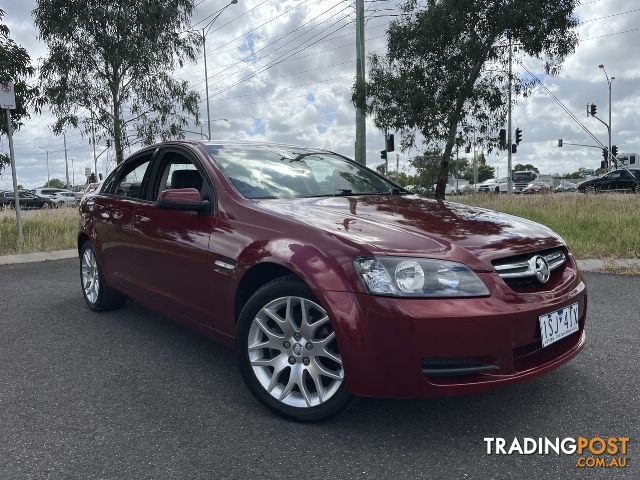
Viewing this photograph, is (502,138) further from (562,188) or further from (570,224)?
(562,188)

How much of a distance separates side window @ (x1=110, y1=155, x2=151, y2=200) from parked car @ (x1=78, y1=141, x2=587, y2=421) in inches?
20.1

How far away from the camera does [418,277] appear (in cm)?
236

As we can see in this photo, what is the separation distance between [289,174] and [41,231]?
8423 millimetres

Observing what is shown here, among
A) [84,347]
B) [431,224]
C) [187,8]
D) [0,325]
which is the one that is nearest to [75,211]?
[187,8]

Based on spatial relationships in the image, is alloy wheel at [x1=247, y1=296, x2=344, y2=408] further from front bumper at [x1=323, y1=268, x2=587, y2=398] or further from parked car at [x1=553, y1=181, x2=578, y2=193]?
parked car at [x1=553, y1=181, x2=578, y2=193]

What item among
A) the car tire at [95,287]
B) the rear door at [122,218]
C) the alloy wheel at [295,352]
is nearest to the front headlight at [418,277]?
the alloy wheel at [295,352]

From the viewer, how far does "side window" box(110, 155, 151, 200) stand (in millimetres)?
4172

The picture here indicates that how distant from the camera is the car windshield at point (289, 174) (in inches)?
134

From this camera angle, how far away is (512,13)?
13117 mm

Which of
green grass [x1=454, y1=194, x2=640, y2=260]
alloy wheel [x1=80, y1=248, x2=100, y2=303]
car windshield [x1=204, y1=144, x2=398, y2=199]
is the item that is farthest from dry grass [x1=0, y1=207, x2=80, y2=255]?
green grass [x1=454, y1=194, x2=640, y2=260]

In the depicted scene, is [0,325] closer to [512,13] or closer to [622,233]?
[622,233]

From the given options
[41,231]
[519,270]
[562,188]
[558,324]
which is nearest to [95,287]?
[519,270]

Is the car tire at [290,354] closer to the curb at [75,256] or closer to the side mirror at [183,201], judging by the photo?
the side mirror at [183,201]

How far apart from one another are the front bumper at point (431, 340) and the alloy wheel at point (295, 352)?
0.48ft
